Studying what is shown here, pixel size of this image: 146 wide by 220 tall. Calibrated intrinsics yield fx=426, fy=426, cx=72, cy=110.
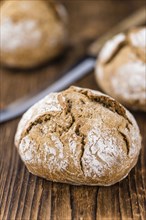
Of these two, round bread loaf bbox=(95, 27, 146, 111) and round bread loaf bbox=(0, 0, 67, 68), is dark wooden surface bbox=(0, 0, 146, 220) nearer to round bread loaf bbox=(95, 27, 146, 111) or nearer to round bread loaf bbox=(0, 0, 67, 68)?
round bread loaf bbox=(95, 27, 146, 111)

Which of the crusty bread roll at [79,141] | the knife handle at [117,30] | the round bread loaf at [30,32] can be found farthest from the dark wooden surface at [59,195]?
the knife handle at [117,30]

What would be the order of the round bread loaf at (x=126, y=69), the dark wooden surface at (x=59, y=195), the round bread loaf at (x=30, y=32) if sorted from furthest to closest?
the round bread loaf at (x=30, y=32), the round bread loaf at (x=126, y=69), the dark wooden surface at (x=59, y=195)

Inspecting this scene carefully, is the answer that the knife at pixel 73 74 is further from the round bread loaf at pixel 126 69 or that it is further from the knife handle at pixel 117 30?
the round bread loaf at pixel 126 69

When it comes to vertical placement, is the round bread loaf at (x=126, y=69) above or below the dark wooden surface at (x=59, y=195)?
above

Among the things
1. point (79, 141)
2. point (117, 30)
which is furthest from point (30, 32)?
point (79, 141)

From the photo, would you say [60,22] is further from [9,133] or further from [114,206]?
[114,206]

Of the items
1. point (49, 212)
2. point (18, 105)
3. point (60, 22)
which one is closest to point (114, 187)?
point (49, 212)

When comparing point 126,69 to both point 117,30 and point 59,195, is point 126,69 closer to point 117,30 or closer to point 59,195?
point 117,30

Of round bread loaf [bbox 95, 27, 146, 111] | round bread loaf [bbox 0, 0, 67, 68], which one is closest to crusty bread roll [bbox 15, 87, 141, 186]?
round bread loaf [bbox 95, 27, 146, 111]
